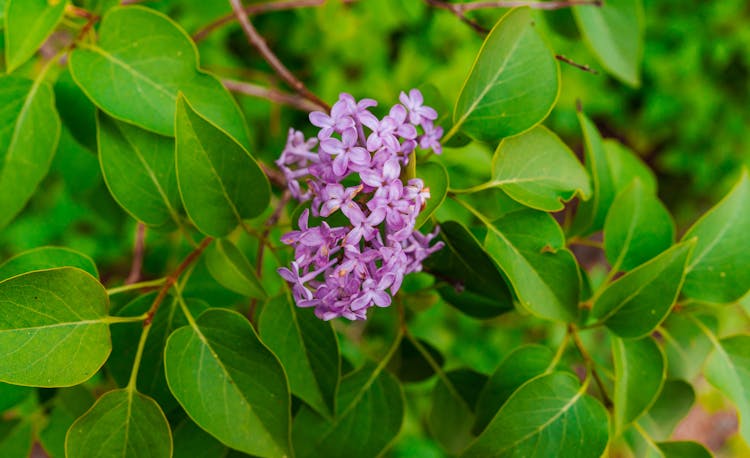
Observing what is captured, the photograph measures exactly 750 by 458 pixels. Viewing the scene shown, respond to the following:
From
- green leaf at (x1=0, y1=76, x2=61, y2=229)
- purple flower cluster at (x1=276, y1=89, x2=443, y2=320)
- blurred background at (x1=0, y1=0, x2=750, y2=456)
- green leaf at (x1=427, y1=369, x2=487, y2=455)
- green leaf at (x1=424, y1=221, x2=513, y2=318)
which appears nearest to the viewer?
purple flower cluster at (x1=276, y1=89, x2=443, y2=320)

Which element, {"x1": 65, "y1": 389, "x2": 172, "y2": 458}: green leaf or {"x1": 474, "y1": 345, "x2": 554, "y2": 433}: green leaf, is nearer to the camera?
{"x1": 65, "y1": 389, "x2": 172, "y2": 458}: green leaf

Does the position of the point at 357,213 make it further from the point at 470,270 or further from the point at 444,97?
the point at 444,97

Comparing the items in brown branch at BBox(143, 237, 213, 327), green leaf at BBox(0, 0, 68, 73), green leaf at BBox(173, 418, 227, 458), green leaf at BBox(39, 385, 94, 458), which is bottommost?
green leaf at BBox(39, 385, 94, 458)

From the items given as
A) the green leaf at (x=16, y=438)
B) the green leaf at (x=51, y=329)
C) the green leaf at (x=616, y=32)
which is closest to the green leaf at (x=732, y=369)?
the green leaf at (x=616, y=32)

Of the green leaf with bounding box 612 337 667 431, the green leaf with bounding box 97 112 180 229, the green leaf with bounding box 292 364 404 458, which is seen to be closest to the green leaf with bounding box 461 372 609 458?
the green leaf with bounding box 612 337 667 431

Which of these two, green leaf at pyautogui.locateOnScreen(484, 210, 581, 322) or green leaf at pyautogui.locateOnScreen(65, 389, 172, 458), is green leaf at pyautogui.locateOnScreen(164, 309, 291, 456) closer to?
green leaf at pyautogui.locateOnScreen(65, 389, 172, 458)

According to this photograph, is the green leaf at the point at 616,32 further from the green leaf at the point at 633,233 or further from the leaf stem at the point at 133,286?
the leaf stem at the point at 133,286

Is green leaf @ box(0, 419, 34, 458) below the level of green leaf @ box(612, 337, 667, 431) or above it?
below
